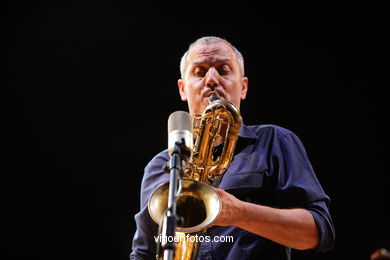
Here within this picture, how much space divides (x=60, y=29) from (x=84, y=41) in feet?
0.84

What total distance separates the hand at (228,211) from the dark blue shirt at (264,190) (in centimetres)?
37

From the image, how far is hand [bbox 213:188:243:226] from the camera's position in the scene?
1.81 metres

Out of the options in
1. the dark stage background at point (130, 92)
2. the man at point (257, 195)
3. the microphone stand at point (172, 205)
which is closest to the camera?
the microphone stand at point (172, 205)

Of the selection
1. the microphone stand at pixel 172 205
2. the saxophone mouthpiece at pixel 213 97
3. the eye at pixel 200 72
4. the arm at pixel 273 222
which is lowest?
the arm at pixel 273 222

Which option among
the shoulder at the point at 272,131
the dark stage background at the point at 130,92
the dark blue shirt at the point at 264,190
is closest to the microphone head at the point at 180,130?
the dark blue shirt at the point at 264,190

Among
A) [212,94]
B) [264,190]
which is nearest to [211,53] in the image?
[212,94]

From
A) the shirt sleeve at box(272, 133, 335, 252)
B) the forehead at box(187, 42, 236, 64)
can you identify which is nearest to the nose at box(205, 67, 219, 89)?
the forehead at box(187, 42, 236, 64)

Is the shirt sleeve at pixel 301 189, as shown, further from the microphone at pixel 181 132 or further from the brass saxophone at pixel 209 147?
the microphone at pixel 181 132

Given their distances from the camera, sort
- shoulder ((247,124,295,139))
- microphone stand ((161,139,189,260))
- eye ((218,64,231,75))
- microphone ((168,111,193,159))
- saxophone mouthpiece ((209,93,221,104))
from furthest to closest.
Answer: eye ((218,64,231,75))
saxophone mouthpiece ((209,93,221,104))
shoulder ((247,124,295,139))
microphone ((168,111,193,159))
microphone stand ((161,139,189,260))

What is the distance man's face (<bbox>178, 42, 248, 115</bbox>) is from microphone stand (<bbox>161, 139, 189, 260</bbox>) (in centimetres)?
137

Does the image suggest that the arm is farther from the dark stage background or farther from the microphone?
the dark stage background

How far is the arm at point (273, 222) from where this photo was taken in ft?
6.06

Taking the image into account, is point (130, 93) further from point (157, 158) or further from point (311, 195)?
point (311, 195)

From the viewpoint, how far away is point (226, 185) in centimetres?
235
